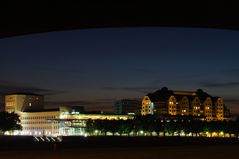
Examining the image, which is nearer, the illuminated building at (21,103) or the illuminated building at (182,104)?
the illuminated building at (21,103)

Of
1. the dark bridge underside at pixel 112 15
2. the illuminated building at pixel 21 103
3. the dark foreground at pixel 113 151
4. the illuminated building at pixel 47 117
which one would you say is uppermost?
the illuminated building at pixel 21 103

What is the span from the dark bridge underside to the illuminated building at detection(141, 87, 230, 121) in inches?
6269

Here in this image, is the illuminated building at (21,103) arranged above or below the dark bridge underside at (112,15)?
above

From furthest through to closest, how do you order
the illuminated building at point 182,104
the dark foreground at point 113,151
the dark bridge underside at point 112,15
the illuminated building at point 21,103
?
the illuminated building at point 182,104 → the illuminated building at point 21,103 → the dark foreground at point 113,151 → the dark bridge underside at point 112,15

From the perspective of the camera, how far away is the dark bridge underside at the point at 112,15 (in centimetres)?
976

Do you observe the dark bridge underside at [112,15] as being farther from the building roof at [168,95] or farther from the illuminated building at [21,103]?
the building roof at [168,95]

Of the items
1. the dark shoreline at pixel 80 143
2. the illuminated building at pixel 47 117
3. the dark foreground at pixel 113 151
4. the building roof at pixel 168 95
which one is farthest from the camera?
the building roof at pixel 168 95

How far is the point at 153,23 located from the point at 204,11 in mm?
1356

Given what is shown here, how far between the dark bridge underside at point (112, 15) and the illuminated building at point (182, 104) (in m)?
159

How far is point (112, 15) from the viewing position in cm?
1038

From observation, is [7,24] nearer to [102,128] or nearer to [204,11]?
[204,11]

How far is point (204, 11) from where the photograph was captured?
987 centimetres

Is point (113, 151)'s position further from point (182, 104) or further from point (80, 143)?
point (182, 104)

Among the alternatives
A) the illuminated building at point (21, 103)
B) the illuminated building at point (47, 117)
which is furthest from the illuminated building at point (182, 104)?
the illuminated building at point (21, 103)
